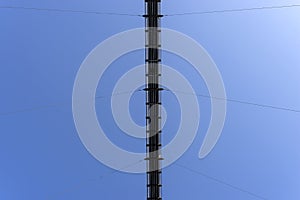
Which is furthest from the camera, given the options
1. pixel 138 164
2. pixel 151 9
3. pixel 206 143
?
pixel 206 143

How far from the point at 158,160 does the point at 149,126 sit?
5.20ft

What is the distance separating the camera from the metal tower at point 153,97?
632 inches

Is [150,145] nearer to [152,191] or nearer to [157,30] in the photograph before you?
[152,191]

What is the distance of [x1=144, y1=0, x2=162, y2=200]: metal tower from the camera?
16.1 meters

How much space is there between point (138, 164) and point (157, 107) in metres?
3.37

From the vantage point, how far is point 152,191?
16438mm

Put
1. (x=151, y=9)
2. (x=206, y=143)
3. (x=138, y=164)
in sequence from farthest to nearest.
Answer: (x=206, y=143) < (x=138, y=164) < (x=151, y=9)

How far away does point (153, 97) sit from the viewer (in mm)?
16266

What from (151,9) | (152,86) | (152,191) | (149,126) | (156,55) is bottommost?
(152,191)

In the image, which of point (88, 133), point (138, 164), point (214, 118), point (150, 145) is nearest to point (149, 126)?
point (150, 145)

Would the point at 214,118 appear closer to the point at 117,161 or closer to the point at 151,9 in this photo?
the point at 117,161

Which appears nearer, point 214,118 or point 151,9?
point 151,9

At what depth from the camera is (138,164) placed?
17938mm

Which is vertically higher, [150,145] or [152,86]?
[152,86]
